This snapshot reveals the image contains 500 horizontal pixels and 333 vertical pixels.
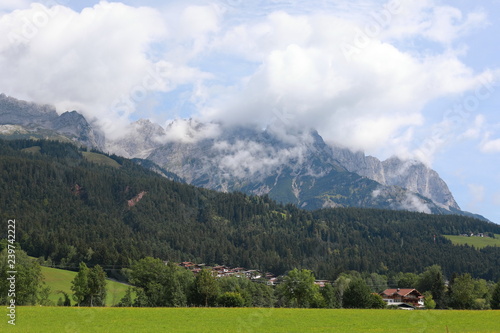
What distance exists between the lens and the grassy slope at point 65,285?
15546cm

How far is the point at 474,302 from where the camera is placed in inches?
5625

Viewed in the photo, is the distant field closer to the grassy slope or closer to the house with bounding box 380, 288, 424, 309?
the grassy slope

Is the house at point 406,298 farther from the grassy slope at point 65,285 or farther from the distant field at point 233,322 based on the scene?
the grassy slope at point 65,285

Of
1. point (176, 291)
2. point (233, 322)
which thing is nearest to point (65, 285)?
point (176, 291)

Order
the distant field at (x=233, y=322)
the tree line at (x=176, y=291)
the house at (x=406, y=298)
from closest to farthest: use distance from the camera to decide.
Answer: the distant field at (x=233, y=322), the tree line at (x=176, y=291), the house at (x=406, y=298)

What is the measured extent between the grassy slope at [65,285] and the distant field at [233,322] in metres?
79.1

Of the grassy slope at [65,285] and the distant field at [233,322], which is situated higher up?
the distant field at [233,322]

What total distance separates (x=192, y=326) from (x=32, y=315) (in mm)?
25713

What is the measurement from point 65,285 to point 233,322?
409 feet

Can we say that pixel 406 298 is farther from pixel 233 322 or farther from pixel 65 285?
pixel 65 285

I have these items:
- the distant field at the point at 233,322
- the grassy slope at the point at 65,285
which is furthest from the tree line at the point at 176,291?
the distant field at the point at 233,322

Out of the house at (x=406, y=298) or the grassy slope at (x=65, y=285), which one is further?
the house at (x=406, y=298)

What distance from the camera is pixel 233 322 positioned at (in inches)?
2655

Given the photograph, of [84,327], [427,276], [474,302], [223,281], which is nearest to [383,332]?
[84,327]
